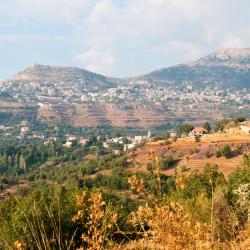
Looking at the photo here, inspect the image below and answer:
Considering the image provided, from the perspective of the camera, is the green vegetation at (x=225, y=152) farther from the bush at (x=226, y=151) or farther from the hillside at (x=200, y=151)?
the hillside at (x=200, y=151)

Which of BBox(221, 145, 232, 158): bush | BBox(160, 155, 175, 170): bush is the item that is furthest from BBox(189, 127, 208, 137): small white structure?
BBox(221, 145, 232, 158): bush

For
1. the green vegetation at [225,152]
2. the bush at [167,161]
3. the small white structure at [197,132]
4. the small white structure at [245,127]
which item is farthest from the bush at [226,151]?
the small white structure at [197,132]

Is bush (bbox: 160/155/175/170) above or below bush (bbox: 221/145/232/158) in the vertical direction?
below

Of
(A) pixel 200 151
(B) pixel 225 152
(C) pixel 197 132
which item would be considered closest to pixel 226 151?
(B) pixel 225 152

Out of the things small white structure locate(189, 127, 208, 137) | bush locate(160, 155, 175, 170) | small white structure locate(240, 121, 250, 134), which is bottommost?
bush locate(160, 155, 175, 170)

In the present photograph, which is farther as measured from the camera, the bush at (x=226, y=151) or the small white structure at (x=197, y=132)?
the small white structure at (x=197, y=132)

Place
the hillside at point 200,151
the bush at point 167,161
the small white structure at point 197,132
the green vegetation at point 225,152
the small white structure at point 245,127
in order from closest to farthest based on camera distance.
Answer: the green vegetation at point 225,152
the hillside at point 200,151
the bush at point 167,161
the small white structure at point 245,127
the small white structure at point 197,132

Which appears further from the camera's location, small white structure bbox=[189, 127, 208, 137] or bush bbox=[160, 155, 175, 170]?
small white structure bbox=[189, 127, 208, 137]

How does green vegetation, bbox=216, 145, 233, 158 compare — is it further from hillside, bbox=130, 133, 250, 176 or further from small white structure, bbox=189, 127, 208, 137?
small white structure, bbox=189, 127, 208, 137

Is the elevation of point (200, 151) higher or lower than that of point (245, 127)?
lower

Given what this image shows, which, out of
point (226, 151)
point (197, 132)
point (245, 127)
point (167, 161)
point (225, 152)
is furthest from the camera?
point (197, 132)

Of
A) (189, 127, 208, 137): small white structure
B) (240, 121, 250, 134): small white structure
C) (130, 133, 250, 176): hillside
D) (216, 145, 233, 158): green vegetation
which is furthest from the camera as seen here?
(189, 127, 208, 137): small white structure

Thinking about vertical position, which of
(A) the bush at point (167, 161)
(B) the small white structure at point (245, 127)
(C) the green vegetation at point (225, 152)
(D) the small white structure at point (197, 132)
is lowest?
(A) the bush at point (167, 161)

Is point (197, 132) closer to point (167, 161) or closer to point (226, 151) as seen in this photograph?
point (167, 161)
